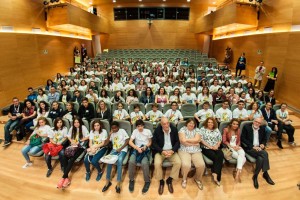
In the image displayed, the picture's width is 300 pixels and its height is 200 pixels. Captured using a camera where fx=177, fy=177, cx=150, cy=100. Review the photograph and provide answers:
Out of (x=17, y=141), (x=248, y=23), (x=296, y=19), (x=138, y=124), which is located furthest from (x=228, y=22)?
(x=17, y=141)

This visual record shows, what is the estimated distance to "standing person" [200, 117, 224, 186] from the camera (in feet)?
9.17

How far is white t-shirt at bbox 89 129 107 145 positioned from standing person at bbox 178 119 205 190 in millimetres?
1320

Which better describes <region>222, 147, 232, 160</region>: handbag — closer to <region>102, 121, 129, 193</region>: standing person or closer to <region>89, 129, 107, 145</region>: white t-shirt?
<region>102, 121, 129, 193</region>: standing person

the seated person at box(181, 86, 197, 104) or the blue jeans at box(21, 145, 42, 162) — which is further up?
the seated person at box(181, 86, 197, 104)

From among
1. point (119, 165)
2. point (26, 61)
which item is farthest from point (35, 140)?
point (26, 61)


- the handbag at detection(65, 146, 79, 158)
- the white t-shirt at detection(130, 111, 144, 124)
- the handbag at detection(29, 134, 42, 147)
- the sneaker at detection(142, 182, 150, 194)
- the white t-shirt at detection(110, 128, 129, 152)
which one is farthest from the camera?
the white t-shirt at detection(130, 111, 144, 124)

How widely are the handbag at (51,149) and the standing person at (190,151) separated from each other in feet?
6.79

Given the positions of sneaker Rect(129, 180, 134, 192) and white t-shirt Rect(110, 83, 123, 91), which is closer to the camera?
sneaker Rect(129, 180, 134, 192)

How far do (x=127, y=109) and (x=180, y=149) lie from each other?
1.68 metres

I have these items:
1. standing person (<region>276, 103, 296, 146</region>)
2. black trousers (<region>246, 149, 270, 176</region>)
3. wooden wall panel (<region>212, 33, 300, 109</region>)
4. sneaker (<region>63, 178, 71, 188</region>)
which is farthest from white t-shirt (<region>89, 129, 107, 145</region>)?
wooden wall panel (<region>212, 33, 300, 109</region>)

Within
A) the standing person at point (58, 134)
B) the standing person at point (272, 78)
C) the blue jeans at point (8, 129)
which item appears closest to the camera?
the standing person at point (58, 134)

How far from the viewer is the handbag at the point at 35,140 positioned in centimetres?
328

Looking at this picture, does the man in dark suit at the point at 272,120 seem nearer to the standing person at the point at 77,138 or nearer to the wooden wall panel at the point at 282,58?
the wooden wall panel at the point at 282,58

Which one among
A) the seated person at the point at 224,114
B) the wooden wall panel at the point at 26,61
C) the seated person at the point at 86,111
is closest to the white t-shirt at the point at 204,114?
the seated person at the point at 224,114
